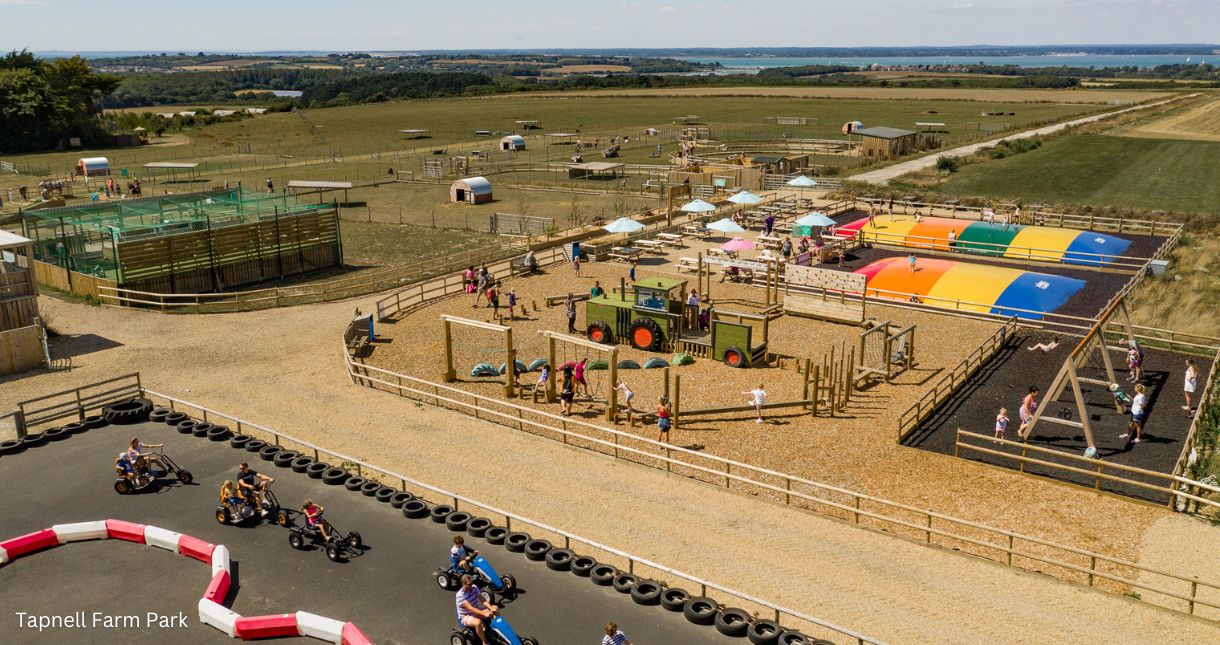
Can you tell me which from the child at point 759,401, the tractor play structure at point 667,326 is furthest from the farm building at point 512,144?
the child at point 759,401

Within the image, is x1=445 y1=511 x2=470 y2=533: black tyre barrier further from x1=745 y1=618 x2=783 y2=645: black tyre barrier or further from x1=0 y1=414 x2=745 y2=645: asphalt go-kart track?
x1=745 y1=618 x2=783 y2=645: black tyre barrier

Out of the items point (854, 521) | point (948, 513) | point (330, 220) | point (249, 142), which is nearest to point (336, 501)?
point (854, 521)

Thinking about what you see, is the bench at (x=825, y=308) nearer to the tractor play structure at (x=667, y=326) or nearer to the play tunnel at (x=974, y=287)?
the play tunnel at (x=974, y=287)

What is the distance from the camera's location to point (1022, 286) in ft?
110

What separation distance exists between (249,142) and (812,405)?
303ft

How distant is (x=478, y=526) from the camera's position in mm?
16062

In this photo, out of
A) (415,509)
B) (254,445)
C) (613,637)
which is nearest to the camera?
(613,637)

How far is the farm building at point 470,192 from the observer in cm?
5681

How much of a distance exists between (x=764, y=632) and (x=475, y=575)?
14.8 feet

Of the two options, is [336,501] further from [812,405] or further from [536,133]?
[536,133]

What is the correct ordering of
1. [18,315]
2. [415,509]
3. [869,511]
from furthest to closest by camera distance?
[18,315] → [869,511] → [415,509]

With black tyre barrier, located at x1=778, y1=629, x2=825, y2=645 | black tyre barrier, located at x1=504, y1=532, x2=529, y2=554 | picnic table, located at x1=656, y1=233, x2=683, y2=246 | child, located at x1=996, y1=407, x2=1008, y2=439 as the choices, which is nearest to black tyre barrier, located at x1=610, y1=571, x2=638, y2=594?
black tyre barrier, located at x1=504, y1=532, x2=529, y2=554

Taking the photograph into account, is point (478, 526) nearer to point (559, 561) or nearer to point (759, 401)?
point (559, 561)

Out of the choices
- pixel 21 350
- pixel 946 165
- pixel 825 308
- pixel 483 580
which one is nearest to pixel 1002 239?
pixel 825 308
